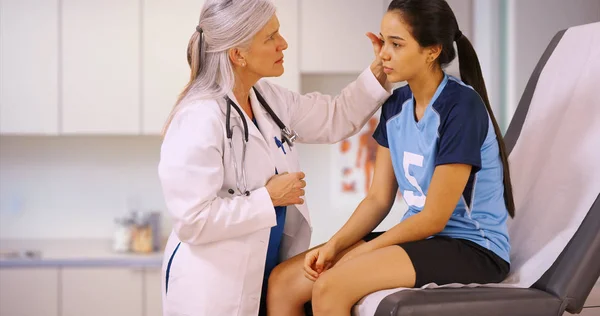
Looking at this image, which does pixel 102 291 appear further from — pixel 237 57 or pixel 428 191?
pixel 428 191

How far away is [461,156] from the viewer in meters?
1.77

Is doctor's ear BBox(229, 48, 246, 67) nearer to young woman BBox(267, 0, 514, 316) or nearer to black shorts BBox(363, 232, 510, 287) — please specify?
young woman BBox(267, 0, 514, 316)

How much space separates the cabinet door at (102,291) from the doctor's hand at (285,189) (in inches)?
77.2

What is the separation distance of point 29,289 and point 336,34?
2008 mm

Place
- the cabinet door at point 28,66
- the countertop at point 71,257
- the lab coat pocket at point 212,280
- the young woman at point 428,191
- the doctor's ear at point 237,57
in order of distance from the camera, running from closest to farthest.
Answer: the young woman at point 428,191, the lab coat pocket at point 212,280, the doctor's ear at point 237,57, the countertop at point 71,257, the cabinet door at point 28,66

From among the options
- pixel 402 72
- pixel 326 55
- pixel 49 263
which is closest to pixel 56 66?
pixel 49 263

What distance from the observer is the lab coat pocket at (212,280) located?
198cm

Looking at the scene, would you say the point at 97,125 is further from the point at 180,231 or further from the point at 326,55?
the point at 180,231

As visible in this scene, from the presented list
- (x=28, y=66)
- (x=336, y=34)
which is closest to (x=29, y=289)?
(x=28, y=66)

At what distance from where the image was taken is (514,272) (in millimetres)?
1945

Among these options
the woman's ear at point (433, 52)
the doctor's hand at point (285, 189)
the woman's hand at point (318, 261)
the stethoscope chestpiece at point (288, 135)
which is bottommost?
the woman's hand at point (318, 261)

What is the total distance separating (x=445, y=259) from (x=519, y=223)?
417 millimetres

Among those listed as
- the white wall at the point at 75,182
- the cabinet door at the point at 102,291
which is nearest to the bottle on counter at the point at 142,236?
the cabinet door at the point at 102,291

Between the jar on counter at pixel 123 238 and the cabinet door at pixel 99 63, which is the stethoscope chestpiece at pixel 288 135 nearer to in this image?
the cabinet door at pixel 99 63
